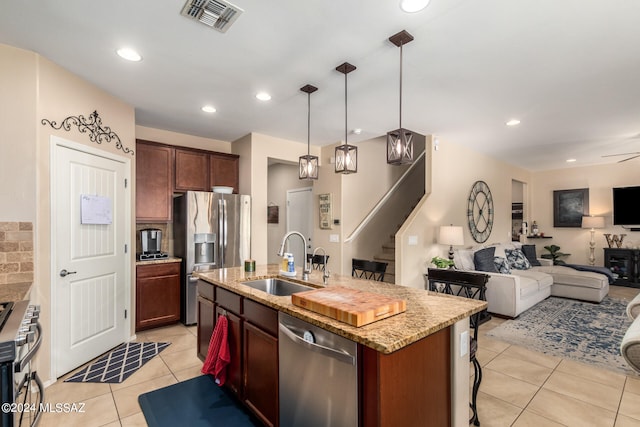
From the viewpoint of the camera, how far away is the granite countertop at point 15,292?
1.92 meters

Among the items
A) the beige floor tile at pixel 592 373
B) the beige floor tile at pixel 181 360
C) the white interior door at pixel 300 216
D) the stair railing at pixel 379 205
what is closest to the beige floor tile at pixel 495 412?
the beige floor tile at pixel 592 373

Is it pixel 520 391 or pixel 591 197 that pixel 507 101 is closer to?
pixel 520 391

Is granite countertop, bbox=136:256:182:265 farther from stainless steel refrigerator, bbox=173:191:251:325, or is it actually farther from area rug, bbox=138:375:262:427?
area rug, bbox=138:375:262:427

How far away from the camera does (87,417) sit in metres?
2.20

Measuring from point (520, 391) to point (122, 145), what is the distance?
14.7ft

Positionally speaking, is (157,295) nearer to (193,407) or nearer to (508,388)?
(193,407)

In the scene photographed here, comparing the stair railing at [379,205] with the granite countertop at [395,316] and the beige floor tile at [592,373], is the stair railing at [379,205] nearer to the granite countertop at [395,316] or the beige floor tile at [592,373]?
the granite countertop at [395,316]

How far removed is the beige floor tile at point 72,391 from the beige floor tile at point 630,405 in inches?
156

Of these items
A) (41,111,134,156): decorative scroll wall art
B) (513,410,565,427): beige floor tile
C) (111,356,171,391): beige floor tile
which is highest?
(41,111,134,156): decorative scroll wall art

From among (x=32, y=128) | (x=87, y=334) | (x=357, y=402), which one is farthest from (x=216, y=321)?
(x=32, y=128)

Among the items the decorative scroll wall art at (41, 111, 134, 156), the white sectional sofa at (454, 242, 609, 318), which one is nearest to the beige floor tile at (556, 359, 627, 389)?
the white sectional sofa at (454, 242, 609, 318)

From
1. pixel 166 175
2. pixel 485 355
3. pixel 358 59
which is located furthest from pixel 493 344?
pixel 166 175

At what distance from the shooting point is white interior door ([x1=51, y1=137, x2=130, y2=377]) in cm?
269

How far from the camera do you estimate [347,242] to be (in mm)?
5141
